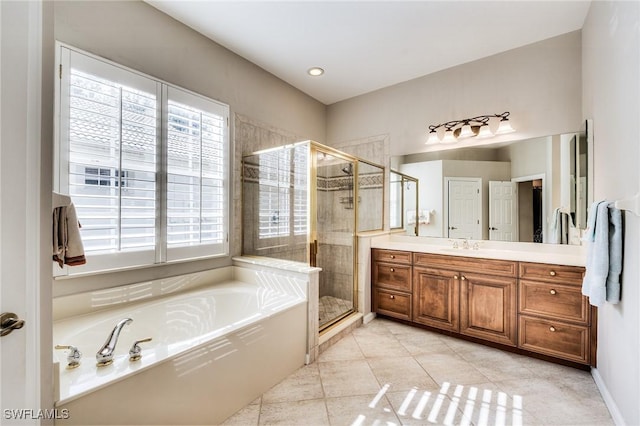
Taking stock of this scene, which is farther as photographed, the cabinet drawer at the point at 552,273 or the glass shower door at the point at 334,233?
the glass shower door at the point at 334,233

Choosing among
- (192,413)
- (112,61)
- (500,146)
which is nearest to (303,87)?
(112,61)

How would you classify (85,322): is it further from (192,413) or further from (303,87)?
(303,87)

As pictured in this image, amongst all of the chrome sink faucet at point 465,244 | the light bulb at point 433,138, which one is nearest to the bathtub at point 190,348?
the chrome sink faucet at point 465,244

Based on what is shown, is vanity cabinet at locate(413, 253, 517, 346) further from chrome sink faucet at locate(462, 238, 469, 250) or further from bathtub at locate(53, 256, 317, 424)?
bathtub at locate(53, 256, 317, 424)

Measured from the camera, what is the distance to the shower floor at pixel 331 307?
2.70 m

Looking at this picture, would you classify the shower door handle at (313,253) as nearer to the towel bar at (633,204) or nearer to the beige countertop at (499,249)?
the beige countertop at (499,249)

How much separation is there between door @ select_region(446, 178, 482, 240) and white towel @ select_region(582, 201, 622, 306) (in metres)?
1.23

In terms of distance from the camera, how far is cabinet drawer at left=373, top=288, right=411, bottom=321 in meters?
2.87

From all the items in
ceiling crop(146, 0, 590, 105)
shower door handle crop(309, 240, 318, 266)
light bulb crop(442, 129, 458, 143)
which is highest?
ceiling crop(146, 0, 590, 105)

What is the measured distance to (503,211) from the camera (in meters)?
2.71

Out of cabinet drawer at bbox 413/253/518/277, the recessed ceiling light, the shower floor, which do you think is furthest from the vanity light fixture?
the shower floor

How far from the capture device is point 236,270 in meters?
2.73

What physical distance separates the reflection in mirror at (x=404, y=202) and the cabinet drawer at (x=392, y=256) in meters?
0.45

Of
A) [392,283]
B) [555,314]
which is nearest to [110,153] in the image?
[392,283]
